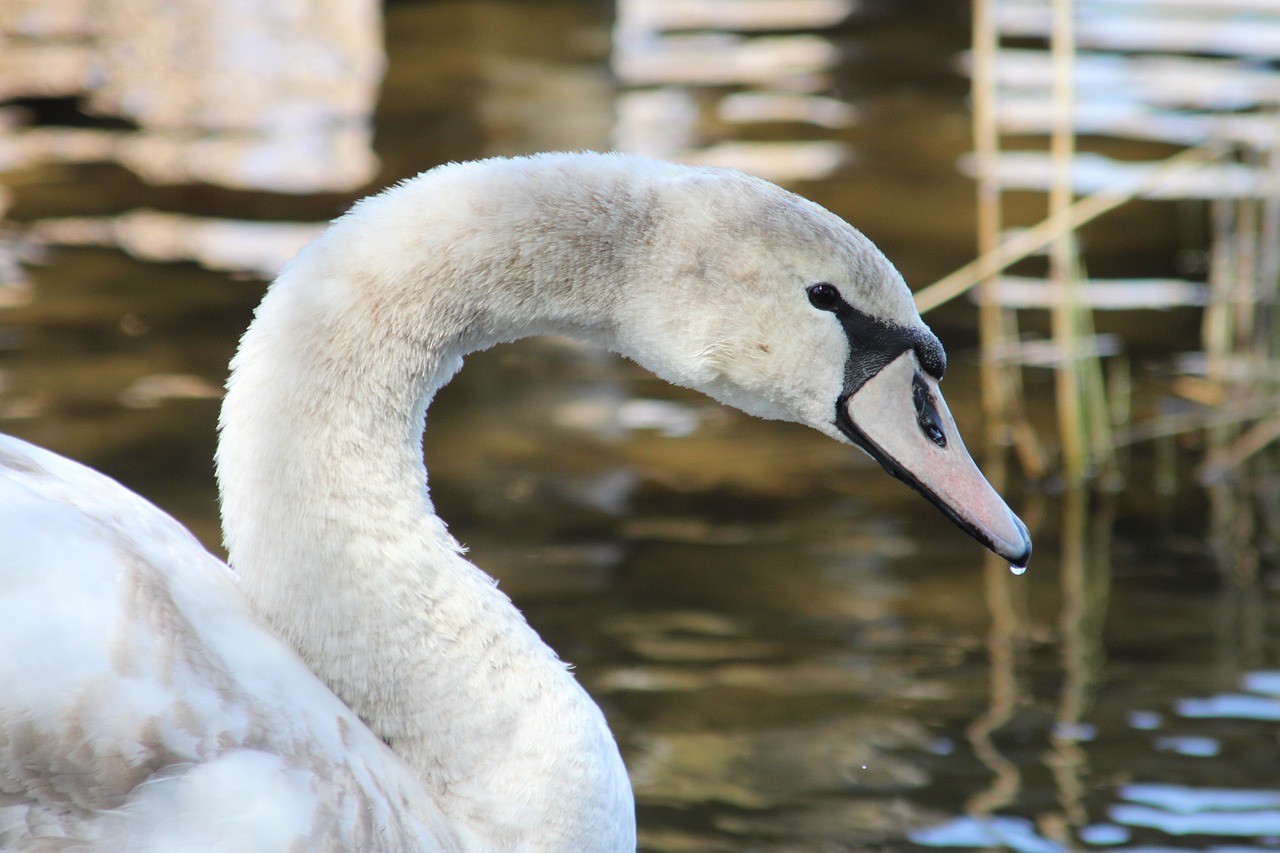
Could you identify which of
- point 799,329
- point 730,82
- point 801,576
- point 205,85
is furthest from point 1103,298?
point 205,85

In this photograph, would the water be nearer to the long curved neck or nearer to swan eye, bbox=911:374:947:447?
the long curved neck

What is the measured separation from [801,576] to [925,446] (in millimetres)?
2192

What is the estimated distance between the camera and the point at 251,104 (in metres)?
Result: 9.80

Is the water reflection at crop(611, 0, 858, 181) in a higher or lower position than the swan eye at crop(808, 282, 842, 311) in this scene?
higher

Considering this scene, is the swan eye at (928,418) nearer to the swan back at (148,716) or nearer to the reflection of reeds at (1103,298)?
the swan back at (148,716)

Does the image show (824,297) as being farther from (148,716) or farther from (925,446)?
(148,716)

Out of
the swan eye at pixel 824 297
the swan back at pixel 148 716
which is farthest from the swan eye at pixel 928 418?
the swan back at pixel 148 716

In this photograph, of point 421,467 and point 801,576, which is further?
point 801,576

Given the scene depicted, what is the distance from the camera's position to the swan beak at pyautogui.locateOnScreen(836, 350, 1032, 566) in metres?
2.93

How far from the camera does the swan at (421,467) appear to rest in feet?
8.85

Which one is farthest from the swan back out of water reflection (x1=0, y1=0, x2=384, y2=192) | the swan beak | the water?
water reflection (x1=0, y1=0, x2=384, y2=192)

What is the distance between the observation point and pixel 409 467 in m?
2.92

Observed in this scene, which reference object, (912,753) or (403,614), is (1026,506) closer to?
(912,753)

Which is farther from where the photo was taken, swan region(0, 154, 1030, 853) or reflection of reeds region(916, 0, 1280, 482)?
reflection of reeds region(916, 0, 1280, 482)
